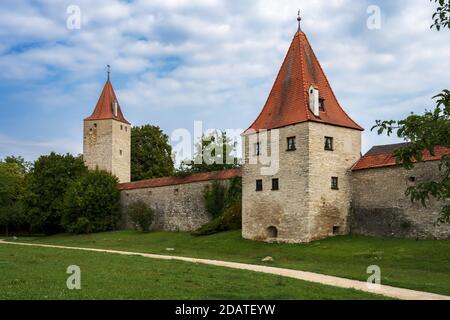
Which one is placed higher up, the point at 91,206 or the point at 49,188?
the point at 49,188

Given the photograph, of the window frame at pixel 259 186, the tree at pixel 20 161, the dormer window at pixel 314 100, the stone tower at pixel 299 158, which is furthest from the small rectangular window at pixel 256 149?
the tree at pixel 20 161

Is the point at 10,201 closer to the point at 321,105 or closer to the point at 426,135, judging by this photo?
the point at 321,105

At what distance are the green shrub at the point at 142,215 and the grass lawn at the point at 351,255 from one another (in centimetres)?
717

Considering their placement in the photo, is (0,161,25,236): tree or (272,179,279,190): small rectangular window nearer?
(272,179,279,190): small rectangular window

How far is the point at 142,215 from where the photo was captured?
125ft

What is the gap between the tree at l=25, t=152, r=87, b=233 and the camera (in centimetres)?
4609

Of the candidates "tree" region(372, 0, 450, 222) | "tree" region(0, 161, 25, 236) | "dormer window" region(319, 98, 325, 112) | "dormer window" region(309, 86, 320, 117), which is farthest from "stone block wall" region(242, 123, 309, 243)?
"tree" region(0, 161, 25, 236)

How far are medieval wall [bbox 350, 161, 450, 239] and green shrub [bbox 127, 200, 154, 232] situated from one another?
54.8 feet

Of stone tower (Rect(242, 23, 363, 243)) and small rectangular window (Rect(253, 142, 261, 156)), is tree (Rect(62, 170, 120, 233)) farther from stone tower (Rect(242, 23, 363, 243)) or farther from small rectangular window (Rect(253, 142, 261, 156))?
small rectangular window (Rect(253, 142, 261, 156))

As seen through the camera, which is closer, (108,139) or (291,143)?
(291,143)

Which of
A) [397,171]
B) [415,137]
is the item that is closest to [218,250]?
[397,171]

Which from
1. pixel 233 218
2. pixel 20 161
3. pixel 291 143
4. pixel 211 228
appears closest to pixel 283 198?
pixel 291 143

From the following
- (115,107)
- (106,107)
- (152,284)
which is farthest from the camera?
(115,107)

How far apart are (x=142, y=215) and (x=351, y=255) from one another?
20064 mm
